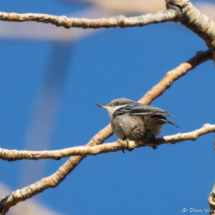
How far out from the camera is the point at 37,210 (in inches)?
86.4

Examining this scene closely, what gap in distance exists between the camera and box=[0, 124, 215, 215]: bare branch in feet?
7.77

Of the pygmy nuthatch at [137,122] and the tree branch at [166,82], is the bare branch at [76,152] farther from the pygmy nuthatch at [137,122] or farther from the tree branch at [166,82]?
the tree branch at [166,82]

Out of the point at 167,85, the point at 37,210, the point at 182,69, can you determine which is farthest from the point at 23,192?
the point at 182,69

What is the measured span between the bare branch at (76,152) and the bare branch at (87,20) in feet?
3.41

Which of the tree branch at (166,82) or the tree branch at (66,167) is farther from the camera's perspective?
the tree branch at (166,82)

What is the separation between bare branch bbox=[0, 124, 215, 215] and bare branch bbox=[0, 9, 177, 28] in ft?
3.41

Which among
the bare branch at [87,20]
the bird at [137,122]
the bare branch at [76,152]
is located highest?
the bare branch at [87,20]

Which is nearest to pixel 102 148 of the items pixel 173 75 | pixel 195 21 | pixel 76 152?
pixel 76 152

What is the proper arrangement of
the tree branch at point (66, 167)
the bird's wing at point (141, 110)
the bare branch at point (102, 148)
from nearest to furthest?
the bare branch at point (102, 148)
the tree branch at point (66, 167)
the bird's wing at point (141, 110)

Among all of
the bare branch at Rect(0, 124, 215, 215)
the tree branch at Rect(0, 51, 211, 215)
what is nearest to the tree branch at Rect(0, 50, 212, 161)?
the tree branch at Rect(0, 51, 211, 215)

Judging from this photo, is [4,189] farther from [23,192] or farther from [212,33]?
[212,33]

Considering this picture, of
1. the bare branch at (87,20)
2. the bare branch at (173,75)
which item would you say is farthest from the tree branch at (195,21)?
the bare branch at (173,75)

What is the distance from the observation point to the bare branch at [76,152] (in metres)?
2.37

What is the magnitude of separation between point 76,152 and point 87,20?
1144 mm
